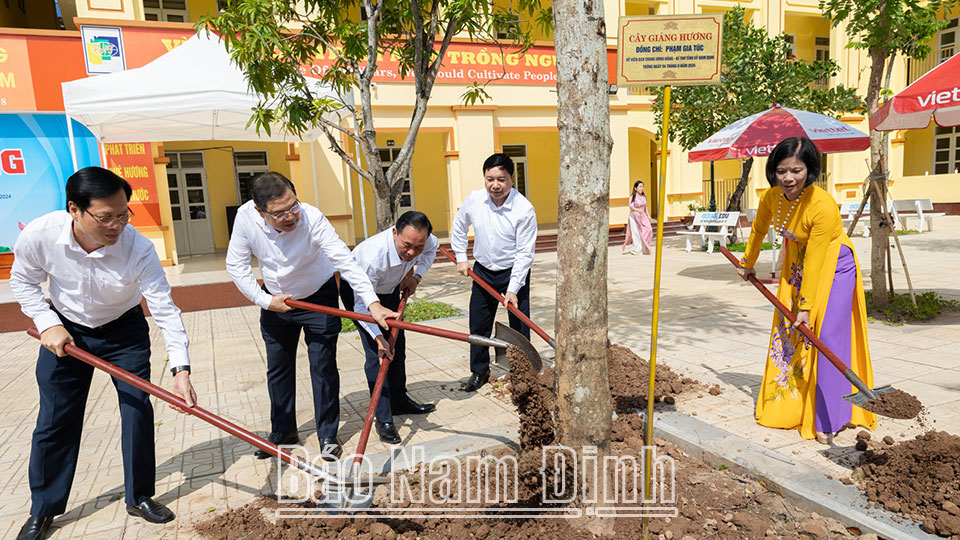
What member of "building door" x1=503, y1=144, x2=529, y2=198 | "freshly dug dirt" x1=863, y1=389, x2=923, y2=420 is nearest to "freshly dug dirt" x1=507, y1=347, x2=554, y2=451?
"freshly dug dirt" x1=863, y1=389, x2=923, y2=420

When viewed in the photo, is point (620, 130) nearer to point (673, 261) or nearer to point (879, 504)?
point (673, 261)

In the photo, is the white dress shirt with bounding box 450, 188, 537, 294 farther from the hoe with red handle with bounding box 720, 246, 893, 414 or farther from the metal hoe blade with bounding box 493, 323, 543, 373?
the hoe with red handle with bounding box 720, 246, 893, 414

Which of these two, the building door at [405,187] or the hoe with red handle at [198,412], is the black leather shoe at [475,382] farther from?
the building door at [405,187]

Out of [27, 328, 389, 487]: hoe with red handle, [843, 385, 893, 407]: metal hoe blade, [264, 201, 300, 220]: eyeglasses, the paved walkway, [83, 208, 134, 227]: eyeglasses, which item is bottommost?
the paved walkway

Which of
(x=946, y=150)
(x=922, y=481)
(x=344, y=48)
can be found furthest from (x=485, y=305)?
(x=946, y=150)

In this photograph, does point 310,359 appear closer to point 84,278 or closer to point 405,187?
point 84,278

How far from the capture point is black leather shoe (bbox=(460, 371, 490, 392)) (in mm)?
4422

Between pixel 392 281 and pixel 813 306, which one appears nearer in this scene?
pixel 813 306

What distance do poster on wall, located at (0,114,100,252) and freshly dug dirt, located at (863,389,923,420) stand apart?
12.1m

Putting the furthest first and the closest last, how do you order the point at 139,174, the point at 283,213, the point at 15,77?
1. the point at 139,174
2. the point at 15,77
3. the point at 283,213

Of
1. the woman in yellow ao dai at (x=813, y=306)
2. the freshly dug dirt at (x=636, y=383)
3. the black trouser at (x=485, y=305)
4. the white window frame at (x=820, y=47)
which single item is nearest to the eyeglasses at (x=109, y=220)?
the black trouser at (x=485, y=305)

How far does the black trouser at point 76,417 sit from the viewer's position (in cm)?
269

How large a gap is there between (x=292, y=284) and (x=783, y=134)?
6.58 m

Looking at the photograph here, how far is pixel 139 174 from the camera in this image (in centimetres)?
1057
